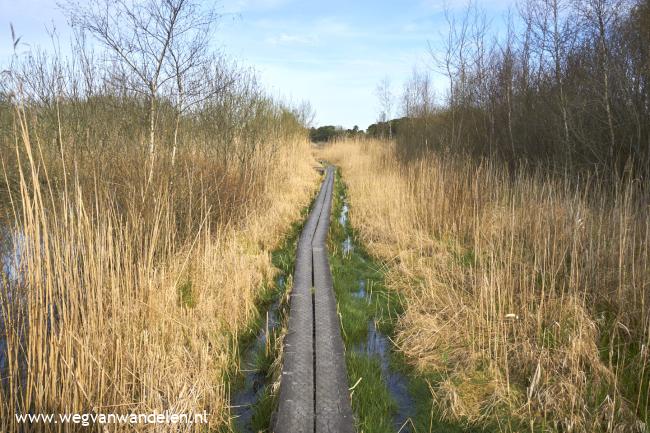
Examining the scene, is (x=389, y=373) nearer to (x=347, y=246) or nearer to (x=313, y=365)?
(x=313, y=365)

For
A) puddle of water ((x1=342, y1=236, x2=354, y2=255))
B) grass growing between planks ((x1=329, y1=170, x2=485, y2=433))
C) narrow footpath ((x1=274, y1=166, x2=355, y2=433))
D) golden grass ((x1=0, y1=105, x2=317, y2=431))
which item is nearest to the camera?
golden grass ((x1=0, y1=105, x2=317, y2=431))

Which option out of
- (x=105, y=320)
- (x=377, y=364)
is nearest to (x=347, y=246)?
(x=377, y=364)

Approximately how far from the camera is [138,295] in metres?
2.50

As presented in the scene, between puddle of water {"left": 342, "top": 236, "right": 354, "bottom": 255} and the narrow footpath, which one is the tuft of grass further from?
puddle of water {"left": 342, "top": 236, "right": 354, "bottom": 255}

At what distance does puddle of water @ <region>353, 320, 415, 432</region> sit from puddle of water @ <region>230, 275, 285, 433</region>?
2.55 ft

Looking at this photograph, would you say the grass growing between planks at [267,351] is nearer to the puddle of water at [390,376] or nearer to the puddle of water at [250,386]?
the puddle of water at [250,386]

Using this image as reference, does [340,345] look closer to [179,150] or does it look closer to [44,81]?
[179,150]

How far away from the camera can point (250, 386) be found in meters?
2.86

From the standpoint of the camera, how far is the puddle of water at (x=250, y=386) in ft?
8.19

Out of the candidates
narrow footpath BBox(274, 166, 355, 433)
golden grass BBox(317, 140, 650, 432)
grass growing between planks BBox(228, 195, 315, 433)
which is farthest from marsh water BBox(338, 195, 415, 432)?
grass growing between planks BBox(228, 195, 315, 433)

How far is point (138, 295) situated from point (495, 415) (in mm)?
2200

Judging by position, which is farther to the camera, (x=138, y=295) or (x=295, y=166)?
(x=295, y=166)

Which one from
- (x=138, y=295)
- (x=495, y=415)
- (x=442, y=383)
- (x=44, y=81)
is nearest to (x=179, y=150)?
(x=44, y=81)

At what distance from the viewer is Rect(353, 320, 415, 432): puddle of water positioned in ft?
8.41
